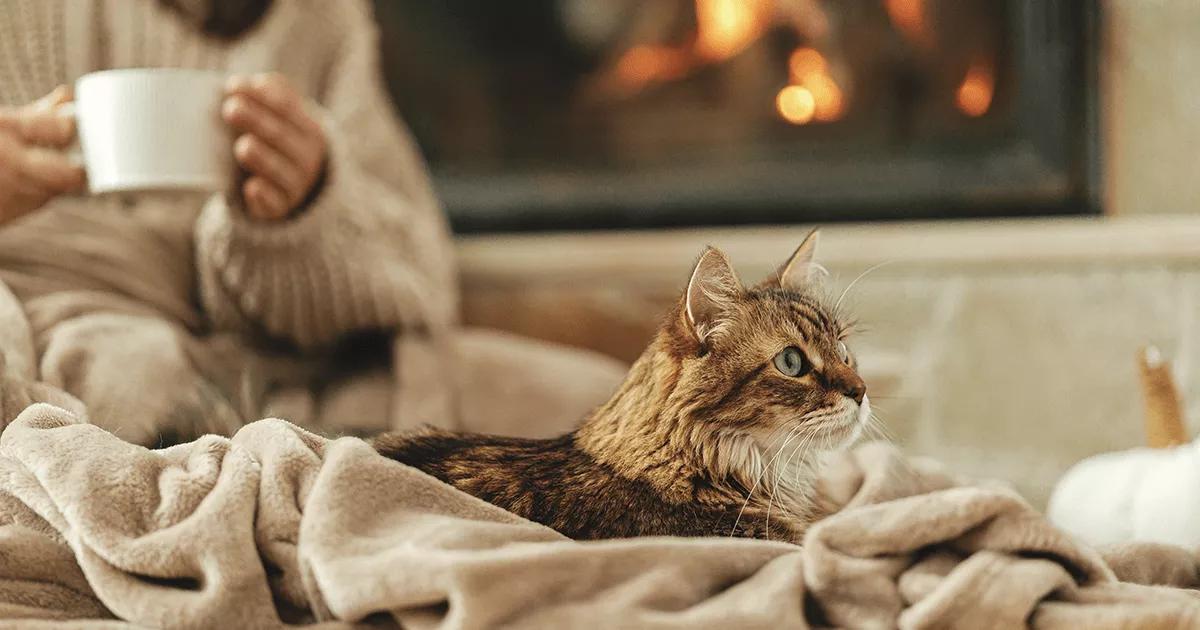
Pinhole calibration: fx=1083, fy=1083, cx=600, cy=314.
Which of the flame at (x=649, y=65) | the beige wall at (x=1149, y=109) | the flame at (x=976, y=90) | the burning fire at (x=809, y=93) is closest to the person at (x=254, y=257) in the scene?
the flame at (x=649, y=65)

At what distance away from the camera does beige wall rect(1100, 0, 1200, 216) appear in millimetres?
1699

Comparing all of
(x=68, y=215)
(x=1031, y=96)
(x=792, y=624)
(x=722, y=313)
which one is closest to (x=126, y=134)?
(x=68, y=215)

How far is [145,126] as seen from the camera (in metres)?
0.82

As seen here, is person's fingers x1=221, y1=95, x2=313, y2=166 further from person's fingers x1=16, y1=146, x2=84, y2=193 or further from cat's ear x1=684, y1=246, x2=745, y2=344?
cat's ear x1=684, y1=246, x2=745, y2=344

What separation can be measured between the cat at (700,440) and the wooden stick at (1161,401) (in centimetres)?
46

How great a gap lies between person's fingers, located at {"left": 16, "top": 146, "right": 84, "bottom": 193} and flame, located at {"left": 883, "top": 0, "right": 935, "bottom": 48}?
1390 millimetres

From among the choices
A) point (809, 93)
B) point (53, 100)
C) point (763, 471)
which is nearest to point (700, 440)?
point (763, 471)

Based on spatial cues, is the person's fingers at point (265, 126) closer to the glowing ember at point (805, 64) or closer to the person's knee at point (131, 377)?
the person's knee at point (131, 377)

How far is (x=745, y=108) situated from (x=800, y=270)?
1225 mm

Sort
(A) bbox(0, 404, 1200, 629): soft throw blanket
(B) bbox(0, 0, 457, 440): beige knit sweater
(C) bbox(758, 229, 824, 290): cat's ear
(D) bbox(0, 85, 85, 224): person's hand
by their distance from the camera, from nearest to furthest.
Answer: (A) bbox(0, 404, 1200, 629): soft throw blanket, (C) bbox(758, 229, 824, 290): cat's ear, (D) bbox(0, 85, 85, 224): person's hand, (B) bbox(0, 0, 457, 440): beige knit sweater

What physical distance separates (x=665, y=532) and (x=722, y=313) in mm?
135

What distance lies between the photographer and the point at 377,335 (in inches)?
50.7

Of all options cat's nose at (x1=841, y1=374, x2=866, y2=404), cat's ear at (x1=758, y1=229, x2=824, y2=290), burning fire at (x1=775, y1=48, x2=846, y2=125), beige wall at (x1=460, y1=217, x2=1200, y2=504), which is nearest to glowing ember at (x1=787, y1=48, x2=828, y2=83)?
burning fire at (x1=775, y1=48, x2=846, y2=125)

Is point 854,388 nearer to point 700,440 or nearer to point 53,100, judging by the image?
point 700,440
